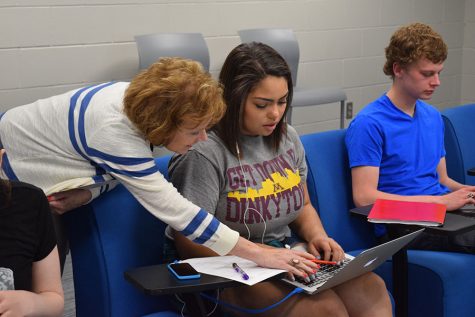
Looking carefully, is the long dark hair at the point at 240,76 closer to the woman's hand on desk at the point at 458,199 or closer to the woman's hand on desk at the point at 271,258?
the woman's hand on desk at the point at 271,258

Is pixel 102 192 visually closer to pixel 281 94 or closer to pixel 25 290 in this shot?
pixel 25 290

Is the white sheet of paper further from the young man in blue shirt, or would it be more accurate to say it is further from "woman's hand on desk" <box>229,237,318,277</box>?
the young man in blue shirt

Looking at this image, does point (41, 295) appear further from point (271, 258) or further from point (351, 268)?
point (351, 268)

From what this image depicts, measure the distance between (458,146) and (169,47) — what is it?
169 cm

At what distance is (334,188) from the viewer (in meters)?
2.29

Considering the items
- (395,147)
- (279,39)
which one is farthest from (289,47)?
(395,147)

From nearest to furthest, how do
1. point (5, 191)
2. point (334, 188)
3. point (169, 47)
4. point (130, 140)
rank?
point (5, 191)
point (130, 140)
point (334, 188)
point (169, 47)

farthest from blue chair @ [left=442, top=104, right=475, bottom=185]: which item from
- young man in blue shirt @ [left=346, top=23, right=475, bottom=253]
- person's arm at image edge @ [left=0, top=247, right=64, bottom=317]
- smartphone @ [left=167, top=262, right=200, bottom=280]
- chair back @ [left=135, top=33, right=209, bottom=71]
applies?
person's arm at image edge @ [left=0, top=247, right=64, bottom=317]

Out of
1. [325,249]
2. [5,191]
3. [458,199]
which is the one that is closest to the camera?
[5,191]

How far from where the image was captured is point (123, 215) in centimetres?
182

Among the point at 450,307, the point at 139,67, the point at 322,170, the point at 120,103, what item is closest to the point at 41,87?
the point at 139,67

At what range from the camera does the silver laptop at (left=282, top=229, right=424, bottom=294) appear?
5.32ft

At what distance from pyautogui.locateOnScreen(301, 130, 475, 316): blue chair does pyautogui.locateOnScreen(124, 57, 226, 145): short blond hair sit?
0.73 m

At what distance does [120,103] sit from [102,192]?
298mm
